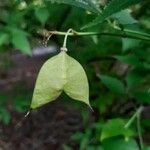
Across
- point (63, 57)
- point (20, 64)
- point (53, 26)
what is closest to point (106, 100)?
point (53, 26)

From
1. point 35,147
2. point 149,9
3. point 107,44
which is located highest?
point 149,9

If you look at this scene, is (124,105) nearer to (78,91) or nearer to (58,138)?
(58,138)

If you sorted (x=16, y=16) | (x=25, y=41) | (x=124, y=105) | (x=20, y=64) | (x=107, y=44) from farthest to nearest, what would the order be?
(x=20, y=64), (x=124, y=105), (x=107, y=44), (x=16, y=16), (x=25, y=41)

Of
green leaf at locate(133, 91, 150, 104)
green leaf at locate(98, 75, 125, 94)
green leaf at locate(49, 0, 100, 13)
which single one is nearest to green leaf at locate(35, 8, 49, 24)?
green leaf at locate(98, 75, 125, 94)

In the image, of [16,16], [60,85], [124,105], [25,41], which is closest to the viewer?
[60,85]

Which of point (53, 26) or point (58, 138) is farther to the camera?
point (58, 138)

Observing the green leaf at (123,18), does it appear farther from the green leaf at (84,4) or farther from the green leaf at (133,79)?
the green leaf at (133,79)

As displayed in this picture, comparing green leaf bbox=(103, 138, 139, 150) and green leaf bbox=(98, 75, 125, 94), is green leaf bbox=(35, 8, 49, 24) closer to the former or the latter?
green leaf bbox=(98, 75, 125, 94)
